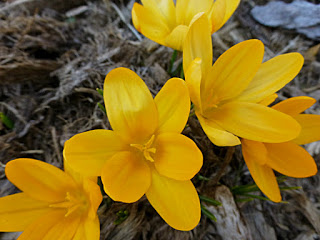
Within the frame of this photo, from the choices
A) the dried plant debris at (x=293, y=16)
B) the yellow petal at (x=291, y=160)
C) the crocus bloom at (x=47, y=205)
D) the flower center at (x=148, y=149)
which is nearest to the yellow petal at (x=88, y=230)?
the crocus bloom at (x=47, y=205)

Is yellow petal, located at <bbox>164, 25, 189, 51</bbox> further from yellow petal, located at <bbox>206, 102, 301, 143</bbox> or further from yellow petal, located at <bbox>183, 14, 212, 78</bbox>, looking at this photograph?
yellow petal, located at <bbox>206, 102, 301, 143</bbox>

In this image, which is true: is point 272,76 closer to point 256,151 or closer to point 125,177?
point 256,151

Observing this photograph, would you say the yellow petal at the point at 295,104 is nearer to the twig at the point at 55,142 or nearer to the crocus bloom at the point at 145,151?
the crocus bloom at the point at 145,151

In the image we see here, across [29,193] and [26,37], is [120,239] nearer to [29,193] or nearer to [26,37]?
[29,193]

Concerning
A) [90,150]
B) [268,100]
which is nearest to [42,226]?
[90,150]

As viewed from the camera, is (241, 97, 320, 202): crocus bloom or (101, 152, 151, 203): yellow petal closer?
(101, 152, 151, 203): yellow petal

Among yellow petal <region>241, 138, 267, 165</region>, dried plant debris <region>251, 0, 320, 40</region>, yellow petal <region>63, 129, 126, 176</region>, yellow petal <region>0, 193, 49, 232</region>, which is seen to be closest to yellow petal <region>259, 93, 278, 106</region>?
yellow petal <region>241, 138, 267, 165</region>

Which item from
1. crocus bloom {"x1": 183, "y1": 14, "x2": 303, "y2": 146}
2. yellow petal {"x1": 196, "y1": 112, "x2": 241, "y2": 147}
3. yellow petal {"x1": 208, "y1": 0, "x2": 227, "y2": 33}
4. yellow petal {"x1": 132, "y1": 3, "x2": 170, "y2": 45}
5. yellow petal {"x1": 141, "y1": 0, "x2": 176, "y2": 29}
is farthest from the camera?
yellow petal {"x1": 141, "y1": 0, "x2": 176, "y2": 29}
